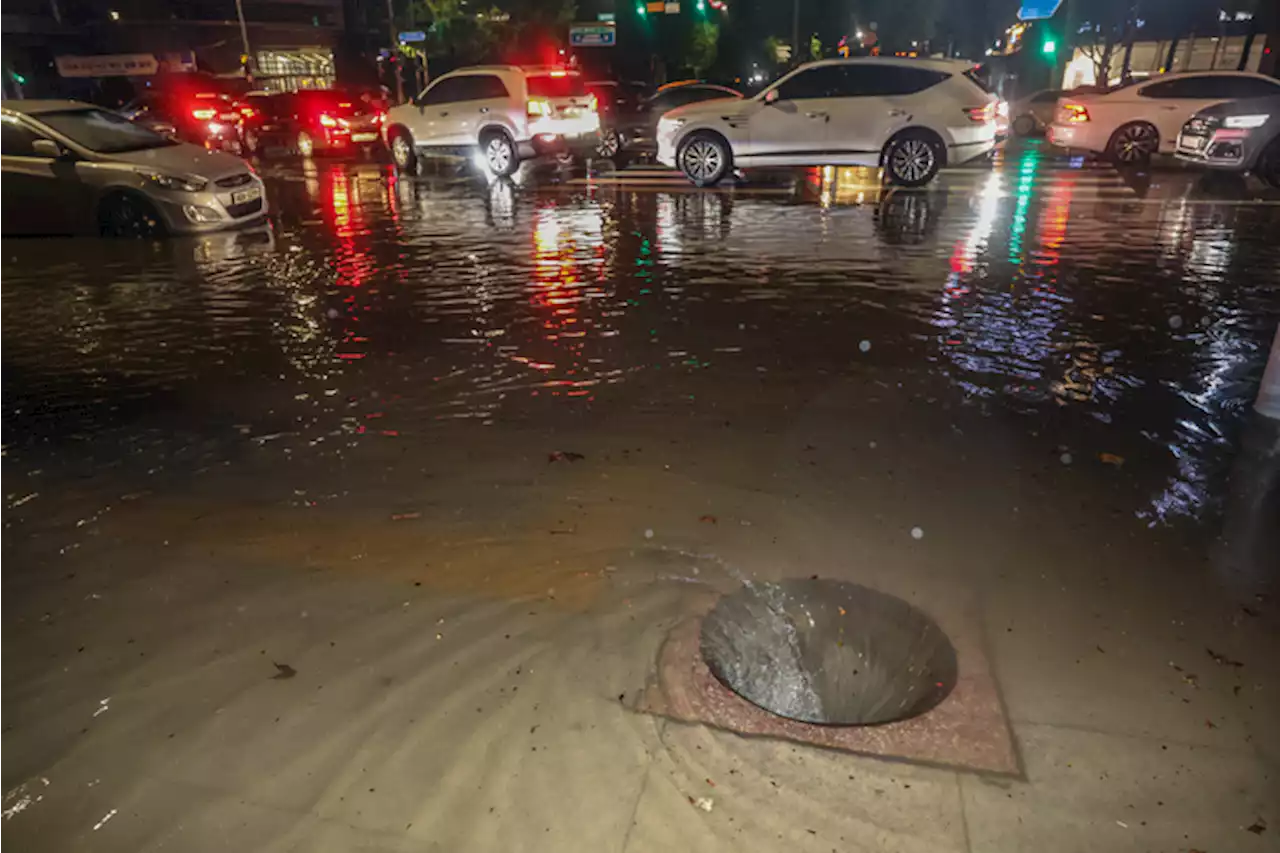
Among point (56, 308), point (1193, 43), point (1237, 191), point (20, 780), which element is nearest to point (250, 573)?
point (20, 780)

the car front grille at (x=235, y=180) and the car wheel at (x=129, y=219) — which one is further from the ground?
the car front grille at (x=235, y=180)

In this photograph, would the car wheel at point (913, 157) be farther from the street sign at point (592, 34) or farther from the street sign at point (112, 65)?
the street sign at point (112, 65)

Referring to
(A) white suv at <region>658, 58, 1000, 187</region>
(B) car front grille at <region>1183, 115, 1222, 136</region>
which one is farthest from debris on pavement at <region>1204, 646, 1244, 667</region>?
(B) car front grille at <region>1183, 115, 1222, 136</region>

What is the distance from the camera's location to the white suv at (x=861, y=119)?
1310 cm

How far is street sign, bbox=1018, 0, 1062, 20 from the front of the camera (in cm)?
3403

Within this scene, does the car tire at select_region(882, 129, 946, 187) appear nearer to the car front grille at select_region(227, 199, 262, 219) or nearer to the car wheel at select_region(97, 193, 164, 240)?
the car front grille at select_region(227, 199, 262, 219)

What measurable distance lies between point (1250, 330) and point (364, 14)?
175 ft

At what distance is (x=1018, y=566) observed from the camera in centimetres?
346

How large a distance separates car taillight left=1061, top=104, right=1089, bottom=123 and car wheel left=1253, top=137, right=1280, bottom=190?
3.31 m

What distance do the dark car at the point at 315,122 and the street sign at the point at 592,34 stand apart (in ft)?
67.7

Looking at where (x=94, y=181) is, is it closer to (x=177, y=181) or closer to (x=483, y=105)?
(x=177, y=181)

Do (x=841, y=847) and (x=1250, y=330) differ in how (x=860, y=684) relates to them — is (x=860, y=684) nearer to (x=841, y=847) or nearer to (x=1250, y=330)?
(x=841, y=847)

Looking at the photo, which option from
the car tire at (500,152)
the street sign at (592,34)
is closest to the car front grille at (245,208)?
the car tire at (500,152)

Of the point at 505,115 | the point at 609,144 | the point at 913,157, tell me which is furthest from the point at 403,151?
the point at 913,157
